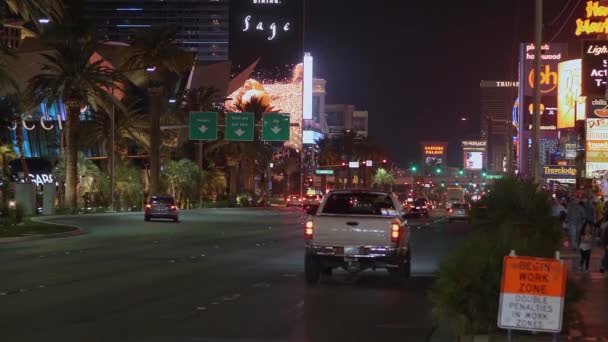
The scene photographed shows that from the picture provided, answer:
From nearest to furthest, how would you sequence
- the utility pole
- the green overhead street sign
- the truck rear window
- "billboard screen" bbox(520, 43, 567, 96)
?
the truck rear window
the utility pole
the green overhead street sign
"billboard screen" bbox(520, 43, 567, 96)

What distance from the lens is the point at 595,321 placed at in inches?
514

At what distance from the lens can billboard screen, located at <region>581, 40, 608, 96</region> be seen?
3872cm

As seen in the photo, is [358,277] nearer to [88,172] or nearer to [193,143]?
[88,172]

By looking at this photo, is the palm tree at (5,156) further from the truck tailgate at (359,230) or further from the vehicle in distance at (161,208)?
the truck tailgate at (359,230)

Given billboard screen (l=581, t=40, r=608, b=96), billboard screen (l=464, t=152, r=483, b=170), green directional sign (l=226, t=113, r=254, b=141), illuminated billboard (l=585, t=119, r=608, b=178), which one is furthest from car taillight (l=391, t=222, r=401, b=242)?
billboard screen (l=464, t=152, r=483, b=170)

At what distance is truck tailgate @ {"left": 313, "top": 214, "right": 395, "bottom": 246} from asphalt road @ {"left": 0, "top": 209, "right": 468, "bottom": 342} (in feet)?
3.07

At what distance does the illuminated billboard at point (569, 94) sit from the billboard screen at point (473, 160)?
90544 millimetres

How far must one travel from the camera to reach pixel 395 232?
18.4 m

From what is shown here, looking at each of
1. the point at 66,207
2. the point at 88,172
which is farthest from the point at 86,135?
the point at 66,207

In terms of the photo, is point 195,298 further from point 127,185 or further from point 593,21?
point 127,185

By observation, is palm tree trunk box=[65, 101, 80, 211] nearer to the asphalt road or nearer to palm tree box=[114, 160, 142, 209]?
palm tree box=[114, 160, 142, 209]

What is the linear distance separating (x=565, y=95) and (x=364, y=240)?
4989 centimetres

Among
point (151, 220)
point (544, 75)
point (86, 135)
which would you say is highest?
point (544, 75)

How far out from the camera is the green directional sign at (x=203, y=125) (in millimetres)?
64188
